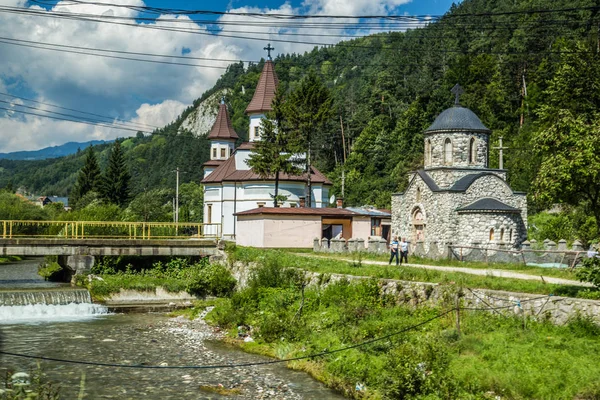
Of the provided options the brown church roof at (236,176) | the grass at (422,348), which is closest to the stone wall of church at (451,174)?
the brown church roof at (236,176)

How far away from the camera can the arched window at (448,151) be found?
40688 mm

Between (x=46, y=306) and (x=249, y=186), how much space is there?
83.1 ft

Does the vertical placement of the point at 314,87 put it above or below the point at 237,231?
above

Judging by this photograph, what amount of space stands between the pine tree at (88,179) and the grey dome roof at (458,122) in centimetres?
6279

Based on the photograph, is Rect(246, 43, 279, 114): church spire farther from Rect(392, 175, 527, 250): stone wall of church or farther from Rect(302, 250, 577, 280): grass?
Rect(302, 250, 577, 280): grass

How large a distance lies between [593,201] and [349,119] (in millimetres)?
82934

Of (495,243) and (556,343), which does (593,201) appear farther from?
(495,243)

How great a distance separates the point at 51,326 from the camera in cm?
2527

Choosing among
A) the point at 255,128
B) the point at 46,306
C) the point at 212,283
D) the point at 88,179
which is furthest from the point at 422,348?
the point at 88,179

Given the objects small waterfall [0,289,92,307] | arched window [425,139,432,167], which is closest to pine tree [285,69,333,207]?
arched window [425,139,432,167]

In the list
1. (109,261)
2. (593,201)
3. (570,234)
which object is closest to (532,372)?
(593,201)

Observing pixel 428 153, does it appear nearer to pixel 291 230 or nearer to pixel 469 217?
pixel 469 217

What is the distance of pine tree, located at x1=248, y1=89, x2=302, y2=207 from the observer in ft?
159

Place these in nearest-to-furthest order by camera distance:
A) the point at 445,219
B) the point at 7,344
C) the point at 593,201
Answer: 1. the point at 593,201
2. the point at 7,344
3. the point at 445,219
